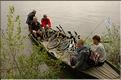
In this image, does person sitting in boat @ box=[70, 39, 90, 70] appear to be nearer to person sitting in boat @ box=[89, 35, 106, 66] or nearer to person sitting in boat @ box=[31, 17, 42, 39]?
person sitting in boat @ box=[89, 35, 106, 66]

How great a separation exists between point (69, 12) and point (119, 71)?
41.9 feet

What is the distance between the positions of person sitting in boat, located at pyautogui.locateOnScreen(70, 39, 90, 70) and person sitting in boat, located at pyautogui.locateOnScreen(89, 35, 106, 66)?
0.40 feet

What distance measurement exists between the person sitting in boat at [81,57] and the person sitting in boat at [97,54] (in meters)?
0.12

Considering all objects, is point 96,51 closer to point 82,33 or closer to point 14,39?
point 14,39

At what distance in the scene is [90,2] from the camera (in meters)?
24.3

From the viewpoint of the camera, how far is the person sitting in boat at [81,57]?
7675 millimetres

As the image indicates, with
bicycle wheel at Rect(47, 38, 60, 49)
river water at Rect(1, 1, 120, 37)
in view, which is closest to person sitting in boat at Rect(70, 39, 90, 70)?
bicycle wheel at Rect(47, 38, 60, 49)

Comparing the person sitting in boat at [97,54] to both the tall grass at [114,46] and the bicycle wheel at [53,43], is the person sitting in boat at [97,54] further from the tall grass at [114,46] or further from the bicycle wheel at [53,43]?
the bicycle wheel at [53,43]

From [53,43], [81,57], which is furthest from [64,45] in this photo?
[81,57]

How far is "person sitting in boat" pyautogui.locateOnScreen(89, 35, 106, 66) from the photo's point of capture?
7.62m

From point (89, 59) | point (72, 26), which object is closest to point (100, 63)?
point (89, 59)

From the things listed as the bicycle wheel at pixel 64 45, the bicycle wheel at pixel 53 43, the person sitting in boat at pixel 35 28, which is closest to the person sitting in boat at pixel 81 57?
the bicycle wheel at pixel 64 45

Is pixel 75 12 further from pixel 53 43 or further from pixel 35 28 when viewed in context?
pixel 53 43

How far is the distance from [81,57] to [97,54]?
389 mm
